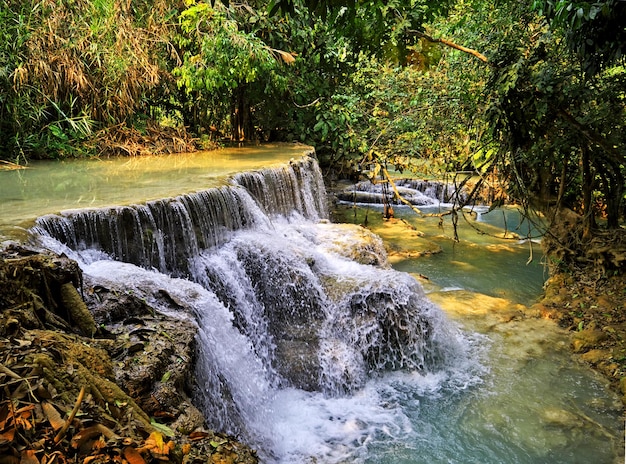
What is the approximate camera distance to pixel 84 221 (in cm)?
454

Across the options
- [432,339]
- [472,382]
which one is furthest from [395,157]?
[472,382]

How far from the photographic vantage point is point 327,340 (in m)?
5.57

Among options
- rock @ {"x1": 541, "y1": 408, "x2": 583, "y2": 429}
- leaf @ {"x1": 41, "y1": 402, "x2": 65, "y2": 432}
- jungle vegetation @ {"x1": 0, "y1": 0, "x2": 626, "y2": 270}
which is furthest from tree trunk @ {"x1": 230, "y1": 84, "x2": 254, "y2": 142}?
leaf @ {"x1": 41, "y1": 402, "x2": 65, "y2": 432}

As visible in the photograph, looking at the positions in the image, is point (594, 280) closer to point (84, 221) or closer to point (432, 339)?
point (432, 339)

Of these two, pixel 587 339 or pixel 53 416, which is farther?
pixel 587 339

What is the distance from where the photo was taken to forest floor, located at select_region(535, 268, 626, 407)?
545 centimetres

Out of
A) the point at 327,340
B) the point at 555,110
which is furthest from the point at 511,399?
the point at 555,110

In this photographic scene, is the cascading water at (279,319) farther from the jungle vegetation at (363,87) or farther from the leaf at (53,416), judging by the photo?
the jungle vegetation at (363,87)

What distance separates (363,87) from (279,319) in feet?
23.9

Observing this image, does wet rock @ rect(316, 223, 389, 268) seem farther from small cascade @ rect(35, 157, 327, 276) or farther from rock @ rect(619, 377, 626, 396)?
rock @ rect(619, 377, 626, 396)

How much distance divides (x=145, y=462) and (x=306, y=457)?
2.69m

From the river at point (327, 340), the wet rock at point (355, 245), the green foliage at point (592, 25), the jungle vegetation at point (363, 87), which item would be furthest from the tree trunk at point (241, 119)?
the green foliage at point (592, 25)

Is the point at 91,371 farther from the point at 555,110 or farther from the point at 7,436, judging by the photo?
the point at 555,110

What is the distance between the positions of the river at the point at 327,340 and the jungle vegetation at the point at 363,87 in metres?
1.84
